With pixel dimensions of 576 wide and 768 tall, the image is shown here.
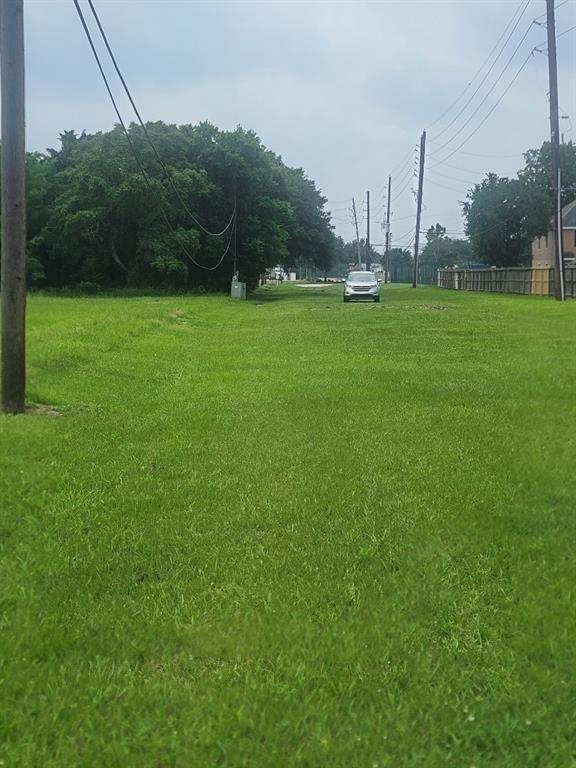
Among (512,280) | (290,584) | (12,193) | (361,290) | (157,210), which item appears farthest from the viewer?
(512,280)

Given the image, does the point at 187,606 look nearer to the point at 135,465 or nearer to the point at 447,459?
the point at 135,465

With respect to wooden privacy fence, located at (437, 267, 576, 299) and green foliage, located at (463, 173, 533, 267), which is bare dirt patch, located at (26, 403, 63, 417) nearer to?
wooden privacy fence, located at (437, 267, 576, 299)

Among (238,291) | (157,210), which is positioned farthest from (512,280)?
(157,210)

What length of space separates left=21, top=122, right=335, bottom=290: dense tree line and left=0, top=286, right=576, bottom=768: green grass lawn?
38.3m

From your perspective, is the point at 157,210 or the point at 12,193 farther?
the point at 157,210

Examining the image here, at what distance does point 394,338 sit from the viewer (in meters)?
18.7

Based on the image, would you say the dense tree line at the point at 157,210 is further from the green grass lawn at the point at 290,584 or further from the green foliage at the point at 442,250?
the green foliage at the point at 442,250

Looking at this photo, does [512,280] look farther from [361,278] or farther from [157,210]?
[157,210]

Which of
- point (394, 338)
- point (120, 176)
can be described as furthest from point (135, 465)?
point (120, 176)

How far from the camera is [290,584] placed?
14.1ft

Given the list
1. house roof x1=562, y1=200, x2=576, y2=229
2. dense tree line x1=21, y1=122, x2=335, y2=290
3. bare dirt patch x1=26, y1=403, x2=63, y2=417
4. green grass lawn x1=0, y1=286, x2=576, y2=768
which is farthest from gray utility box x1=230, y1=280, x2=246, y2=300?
bare dirt patch x1=26, y1=403, x2=63, y2=417

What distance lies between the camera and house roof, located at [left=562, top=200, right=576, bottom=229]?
68.5 meters

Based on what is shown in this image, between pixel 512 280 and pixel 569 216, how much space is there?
23.5 meters

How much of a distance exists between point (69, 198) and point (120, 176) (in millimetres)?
4148
